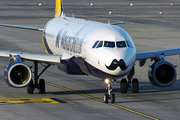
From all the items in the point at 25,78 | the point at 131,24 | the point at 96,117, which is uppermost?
the point at 131,24

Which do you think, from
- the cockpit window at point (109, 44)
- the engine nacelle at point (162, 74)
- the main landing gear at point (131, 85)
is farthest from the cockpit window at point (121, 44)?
the main landing gear at point (131, 85)

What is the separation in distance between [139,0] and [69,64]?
124 m

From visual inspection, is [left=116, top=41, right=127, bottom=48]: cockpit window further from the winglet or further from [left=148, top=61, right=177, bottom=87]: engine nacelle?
the winglet

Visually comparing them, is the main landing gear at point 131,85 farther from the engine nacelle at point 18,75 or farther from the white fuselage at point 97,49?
the engine nacelle at point 18,75

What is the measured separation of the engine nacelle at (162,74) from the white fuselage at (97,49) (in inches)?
121

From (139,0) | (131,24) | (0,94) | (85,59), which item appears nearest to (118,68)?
(85,59)

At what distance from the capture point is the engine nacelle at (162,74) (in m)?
27.3

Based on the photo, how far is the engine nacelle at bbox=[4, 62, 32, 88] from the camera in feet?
82.0

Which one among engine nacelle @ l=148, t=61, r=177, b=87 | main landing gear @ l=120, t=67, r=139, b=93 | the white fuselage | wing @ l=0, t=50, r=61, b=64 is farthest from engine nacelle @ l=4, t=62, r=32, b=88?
engine nacelle @ l=148, t=61, r=177, b=87

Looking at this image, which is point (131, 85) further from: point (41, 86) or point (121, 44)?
point (41, 86)

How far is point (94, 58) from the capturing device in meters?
24.5

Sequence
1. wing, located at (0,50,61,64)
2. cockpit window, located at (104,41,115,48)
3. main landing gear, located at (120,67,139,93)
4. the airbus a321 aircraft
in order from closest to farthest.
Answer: the airbus a321 aircraft → cockpit window, located at (104,41,115,48) → wing, located at (0,50,61,64) → main landing gear, located at (120,67,139,93)

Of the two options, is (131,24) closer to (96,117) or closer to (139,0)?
(96,117)

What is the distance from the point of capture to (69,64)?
90.2ft
